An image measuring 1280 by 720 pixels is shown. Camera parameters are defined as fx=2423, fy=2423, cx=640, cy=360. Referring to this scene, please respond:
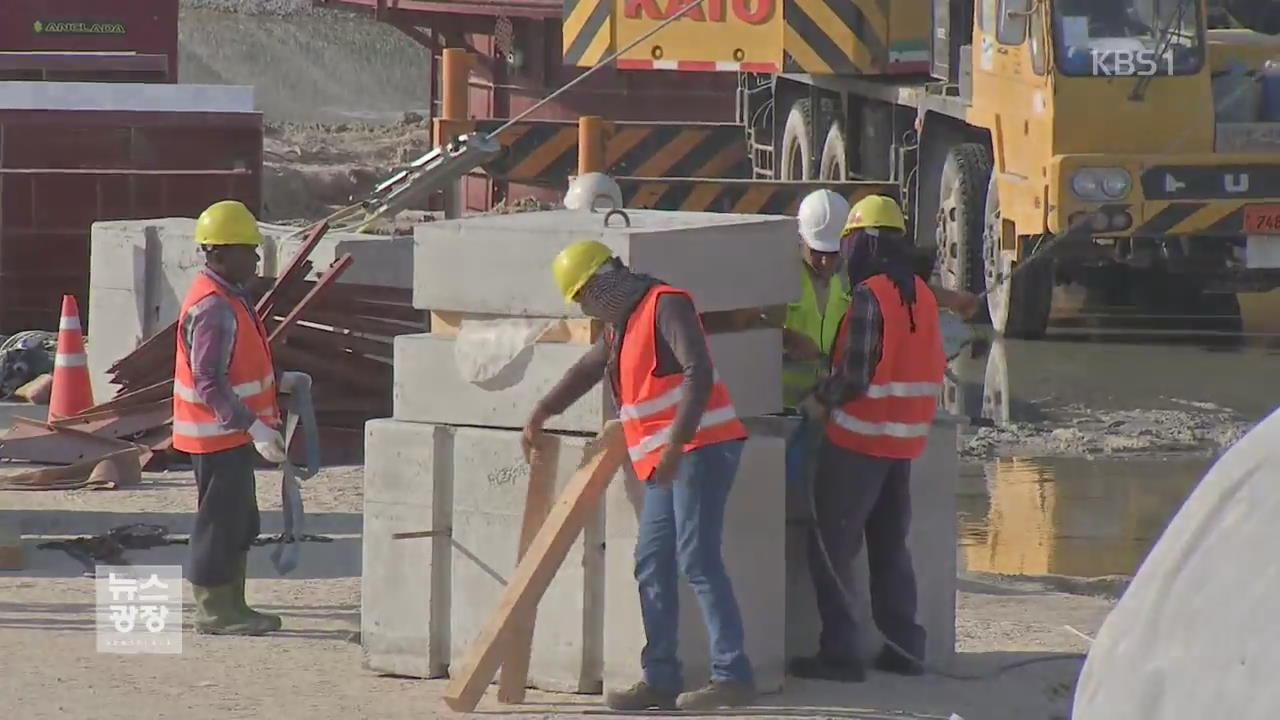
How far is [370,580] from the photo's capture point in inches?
309

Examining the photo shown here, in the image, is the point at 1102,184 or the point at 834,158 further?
the point at 834,158

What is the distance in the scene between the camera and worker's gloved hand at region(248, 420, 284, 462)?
8289mm

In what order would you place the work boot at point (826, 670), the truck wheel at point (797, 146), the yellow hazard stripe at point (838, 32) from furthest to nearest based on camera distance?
the truck wheel at point (797, 146) < the yellow hazard stripe at point (838, 32) < the work boot at point (826, 670)

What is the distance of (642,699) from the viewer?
23.9 feet

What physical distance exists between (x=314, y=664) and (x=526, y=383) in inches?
50.8

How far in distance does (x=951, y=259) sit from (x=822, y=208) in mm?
8972

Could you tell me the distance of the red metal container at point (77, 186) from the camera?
15680mm

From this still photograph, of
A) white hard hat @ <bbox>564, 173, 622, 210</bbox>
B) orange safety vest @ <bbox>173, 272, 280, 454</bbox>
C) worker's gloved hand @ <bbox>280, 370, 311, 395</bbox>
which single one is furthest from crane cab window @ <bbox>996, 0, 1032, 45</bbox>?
orange safety vest @ <bbox>173, 272, 280, 454</bbox>

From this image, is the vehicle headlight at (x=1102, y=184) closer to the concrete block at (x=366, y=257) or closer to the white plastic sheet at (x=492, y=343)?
the concrete block at (x=366, y=257)

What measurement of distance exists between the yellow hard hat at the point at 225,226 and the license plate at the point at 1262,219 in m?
8.74

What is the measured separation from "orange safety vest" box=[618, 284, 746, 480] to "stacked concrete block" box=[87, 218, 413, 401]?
5843mm

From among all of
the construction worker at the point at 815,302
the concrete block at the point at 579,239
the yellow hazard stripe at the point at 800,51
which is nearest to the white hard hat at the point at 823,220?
the construction worker at the point at 815,302

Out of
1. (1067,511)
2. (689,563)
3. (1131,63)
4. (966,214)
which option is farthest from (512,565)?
(966,214)

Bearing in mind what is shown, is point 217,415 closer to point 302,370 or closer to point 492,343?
point 492,343
